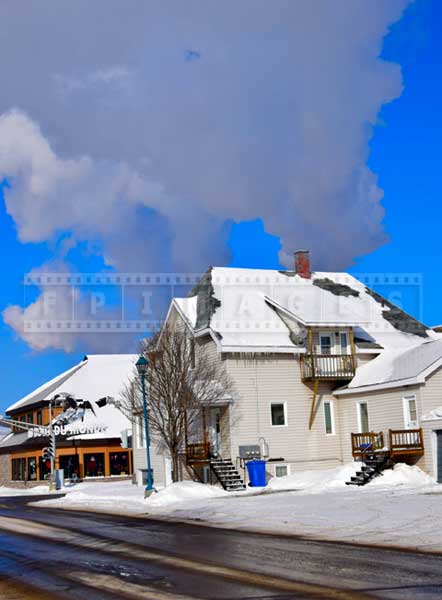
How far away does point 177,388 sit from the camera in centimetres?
3712

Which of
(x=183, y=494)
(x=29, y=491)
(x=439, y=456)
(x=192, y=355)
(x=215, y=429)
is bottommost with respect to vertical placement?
(x=29, y=491)

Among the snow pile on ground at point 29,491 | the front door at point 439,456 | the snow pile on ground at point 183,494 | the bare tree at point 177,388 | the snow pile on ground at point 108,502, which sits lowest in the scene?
the snow pile on ground at point 29,491

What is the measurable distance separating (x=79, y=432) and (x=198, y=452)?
21972 millimetres

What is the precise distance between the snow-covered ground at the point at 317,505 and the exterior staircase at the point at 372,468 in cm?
35

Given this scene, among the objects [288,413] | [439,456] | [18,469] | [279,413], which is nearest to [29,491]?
[18,469]

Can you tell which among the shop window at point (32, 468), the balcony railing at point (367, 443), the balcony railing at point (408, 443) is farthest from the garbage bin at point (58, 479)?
the balcony railing at point (408, 443)

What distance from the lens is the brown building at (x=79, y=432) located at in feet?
186

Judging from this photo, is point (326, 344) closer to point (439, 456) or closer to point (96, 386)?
point (439, 456)

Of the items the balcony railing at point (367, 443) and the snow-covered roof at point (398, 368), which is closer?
the snow-covered roof at point (398, 368)

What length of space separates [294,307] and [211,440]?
7.79 metres

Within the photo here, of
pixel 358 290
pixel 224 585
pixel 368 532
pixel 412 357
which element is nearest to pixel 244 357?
pixel 412 357

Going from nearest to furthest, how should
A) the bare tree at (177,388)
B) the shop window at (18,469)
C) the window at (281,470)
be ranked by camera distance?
the bare tree at (177,388) < the window at (281,470) < the shop window at (18,469)

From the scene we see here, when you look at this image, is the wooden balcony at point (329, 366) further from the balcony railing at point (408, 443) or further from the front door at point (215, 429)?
the balcony railing at point (408, 443)

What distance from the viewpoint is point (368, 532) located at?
1812cm
